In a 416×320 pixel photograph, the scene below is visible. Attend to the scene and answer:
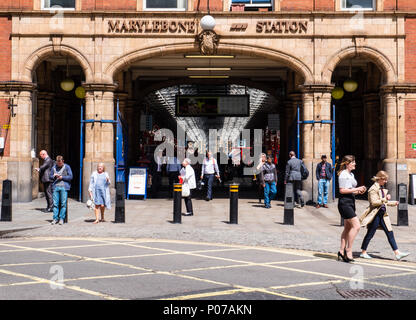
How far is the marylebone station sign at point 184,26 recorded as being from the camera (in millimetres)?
18734

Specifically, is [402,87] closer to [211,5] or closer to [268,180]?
[268,180]

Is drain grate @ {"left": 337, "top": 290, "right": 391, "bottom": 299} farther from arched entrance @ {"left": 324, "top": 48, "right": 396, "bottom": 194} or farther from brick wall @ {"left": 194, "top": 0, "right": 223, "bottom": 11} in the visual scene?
brick wall @ {"left": 194, "top": 0, "right": 223, "bottom": 11}

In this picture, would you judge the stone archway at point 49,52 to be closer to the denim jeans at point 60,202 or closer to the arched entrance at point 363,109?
the denim jeans at point 60,202

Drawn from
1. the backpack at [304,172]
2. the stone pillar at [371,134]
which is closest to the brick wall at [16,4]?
the backpack at [304,172]

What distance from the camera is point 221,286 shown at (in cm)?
679

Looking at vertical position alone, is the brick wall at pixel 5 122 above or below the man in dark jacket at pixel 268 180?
above

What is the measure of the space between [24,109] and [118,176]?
12.1ft

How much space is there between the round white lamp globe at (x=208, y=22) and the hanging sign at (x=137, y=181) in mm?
5081

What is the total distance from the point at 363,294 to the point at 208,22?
525 inches

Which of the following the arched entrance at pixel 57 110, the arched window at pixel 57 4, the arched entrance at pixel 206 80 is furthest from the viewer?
the arched entrance at pixel 206 80

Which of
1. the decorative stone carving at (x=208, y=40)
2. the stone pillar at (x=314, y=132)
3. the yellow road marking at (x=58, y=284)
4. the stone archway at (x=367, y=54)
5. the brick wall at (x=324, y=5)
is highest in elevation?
the brick wall at (x=324, y=5)

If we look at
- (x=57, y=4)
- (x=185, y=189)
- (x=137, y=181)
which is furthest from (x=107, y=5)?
(x=185, y=189)

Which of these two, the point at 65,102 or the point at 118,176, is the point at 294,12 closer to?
the point at 118,176

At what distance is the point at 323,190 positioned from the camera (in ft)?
58.1
